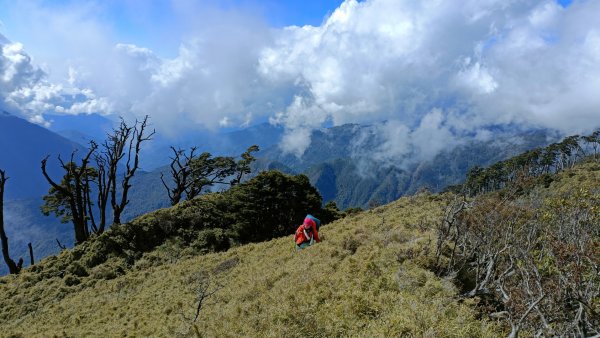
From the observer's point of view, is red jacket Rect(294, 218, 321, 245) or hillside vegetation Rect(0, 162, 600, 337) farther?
red jacket Rect(294, 218, 321, 245)

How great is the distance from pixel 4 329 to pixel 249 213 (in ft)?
55.6

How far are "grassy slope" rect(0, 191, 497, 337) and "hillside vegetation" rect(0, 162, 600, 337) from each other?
47 mm

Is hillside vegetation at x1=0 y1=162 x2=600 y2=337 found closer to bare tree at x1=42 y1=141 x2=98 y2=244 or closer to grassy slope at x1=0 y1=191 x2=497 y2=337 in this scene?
grassy slope at x1=0 y1=191 x2=497 y2=337

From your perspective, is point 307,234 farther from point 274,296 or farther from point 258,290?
point 274,296

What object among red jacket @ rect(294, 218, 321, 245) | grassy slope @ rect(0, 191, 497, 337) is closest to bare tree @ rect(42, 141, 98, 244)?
grassy slope @ rect(0, 191, 497, 337)

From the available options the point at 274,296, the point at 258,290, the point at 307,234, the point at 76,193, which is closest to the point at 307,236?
the point at 307,234

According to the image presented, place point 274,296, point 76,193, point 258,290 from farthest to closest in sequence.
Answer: point 76,193 < point 258,290 < point 274,296

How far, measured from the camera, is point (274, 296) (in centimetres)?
1224

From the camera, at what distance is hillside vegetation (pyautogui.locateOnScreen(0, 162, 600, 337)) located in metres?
9.66

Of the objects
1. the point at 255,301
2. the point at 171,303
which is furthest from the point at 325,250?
the point at 171,303

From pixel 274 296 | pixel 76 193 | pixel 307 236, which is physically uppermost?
pixel 76 193

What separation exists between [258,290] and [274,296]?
175cm

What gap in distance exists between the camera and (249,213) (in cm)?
3112

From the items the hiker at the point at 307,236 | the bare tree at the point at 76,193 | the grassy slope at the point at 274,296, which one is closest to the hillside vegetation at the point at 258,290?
the grassy slope at the point at 274,296
